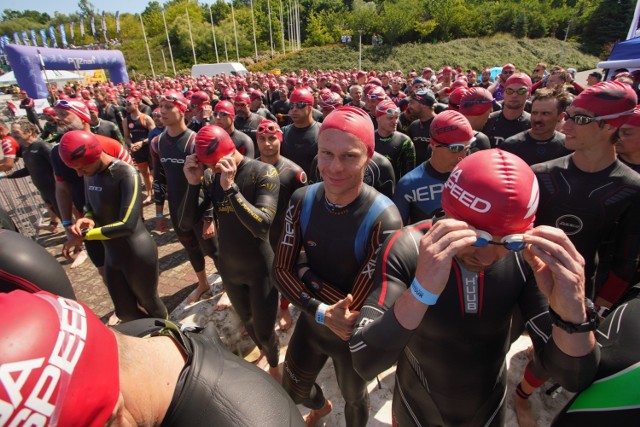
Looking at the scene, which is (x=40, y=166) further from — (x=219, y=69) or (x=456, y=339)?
(x=219, y=69)

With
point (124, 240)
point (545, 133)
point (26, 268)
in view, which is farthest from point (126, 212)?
point (545, 133)

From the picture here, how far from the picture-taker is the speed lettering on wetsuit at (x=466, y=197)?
1.37 m

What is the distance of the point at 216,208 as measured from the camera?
3.58 metres

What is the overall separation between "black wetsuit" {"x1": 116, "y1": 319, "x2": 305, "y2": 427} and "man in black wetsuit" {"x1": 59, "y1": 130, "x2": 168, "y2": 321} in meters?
2.54

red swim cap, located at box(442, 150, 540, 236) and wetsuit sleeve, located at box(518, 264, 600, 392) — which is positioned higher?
red swim cap, located at box(442, 150, 540, 236)

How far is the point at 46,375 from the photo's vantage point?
87 centimetres

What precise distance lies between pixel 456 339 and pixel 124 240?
3458mm

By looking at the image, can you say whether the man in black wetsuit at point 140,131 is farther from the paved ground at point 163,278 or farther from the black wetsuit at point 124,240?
the black wetsuit at point 124,240

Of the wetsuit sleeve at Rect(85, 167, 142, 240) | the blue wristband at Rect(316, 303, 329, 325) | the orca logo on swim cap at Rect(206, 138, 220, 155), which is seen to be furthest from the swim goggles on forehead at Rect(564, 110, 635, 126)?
the wetsuit sleeve at Rect(85, 167, 142, 240)

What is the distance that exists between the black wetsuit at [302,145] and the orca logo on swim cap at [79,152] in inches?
124

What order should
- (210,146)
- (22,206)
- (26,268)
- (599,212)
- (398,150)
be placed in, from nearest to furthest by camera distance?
(26,268), (599,212), (210,146), (398,150), (22,206)

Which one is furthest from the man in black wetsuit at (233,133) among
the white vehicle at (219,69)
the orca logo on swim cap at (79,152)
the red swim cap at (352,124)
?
the white vehicle at (219,69)

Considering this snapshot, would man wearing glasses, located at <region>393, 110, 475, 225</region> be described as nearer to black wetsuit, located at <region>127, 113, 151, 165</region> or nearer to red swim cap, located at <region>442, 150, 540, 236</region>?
red swim cap, located at <region>442, 150, 540, 236</region>

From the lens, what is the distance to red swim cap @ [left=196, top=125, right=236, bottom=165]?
3.22 metres
